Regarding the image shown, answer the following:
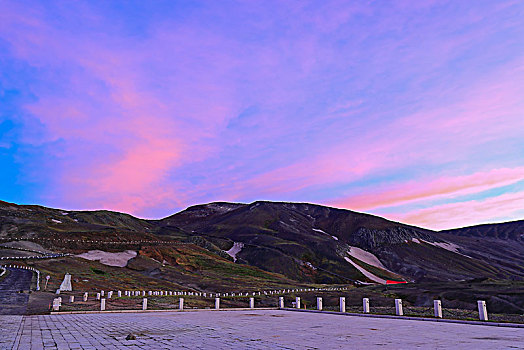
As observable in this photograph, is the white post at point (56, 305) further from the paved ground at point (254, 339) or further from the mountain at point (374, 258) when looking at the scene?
the mountain at point (374, 258)

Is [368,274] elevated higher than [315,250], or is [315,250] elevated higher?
[315,250]

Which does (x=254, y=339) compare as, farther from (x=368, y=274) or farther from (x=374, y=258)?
(x=374, y=258)

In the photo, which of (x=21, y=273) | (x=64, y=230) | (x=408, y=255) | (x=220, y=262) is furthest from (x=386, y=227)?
(x=21, y=273)

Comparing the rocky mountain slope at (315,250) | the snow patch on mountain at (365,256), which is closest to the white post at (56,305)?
the rocky mountain slope at (315,250)

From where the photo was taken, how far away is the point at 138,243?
109312 millimetres

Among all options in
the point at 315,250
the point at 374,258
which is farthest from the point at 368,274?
the point at 374,258

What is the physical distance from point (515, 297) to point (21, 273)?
66423 mm

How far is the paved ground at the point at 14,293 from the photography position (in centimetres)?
2584

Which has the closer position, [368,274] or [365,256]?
[368,274]

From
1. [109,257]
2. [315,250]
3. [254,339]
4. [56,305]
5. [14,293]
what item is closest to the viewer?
[254,339]

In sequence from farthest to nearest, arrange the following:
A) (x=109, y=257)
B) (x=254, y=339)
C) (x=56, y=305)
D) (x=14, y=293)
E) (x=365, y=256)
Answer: (x=365, y=256) → (x=109, y=257) → (x=14, y=293) → (x=56, y=305) → (x=254, y=339)

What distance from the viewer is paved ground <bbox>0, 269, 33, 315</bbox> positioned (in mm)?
25836

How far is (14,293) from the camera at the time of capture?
34750 mm

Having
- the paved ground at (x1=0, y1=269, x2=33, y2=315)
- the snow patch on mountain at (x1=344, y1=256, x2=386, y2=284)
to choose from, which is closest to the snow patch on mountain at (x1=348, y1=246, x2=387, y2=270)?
the snow patch on mountain at (x1=344, y1=256, x2=386, y2=284)
